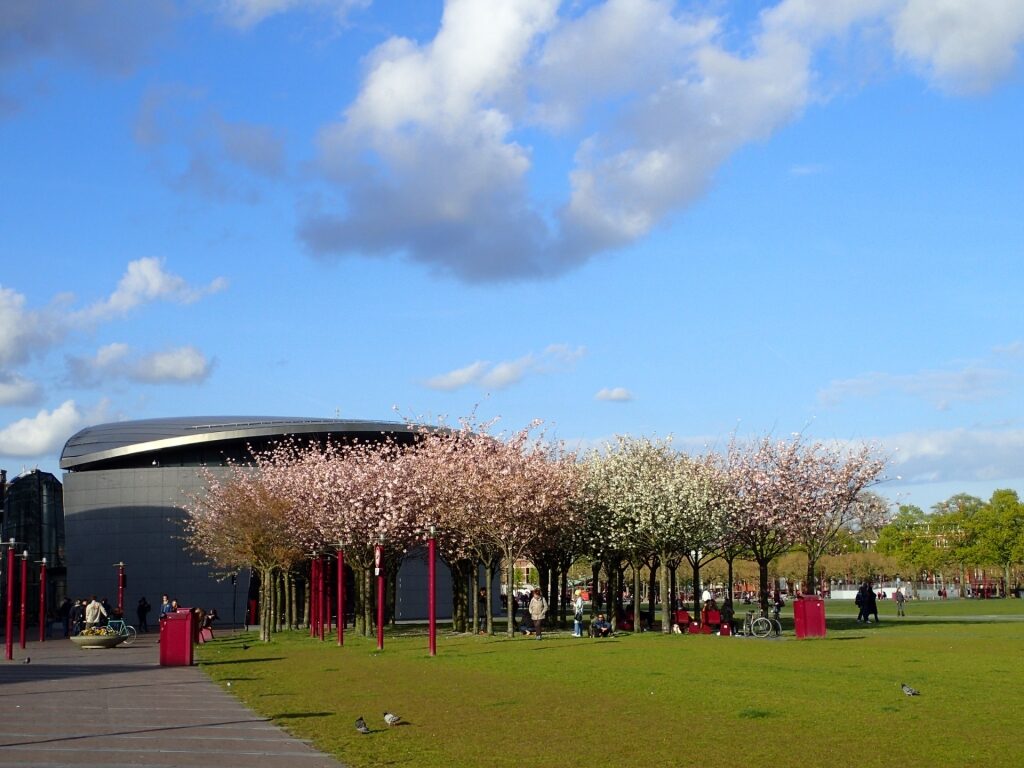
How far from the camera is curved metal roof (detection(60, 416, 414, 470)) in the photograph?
89.1 m

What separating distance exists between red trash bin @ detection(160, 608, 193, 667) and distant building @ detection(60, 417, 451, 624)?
171 feet

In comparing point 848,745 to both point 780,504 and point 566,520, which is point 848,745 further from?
point 780,504

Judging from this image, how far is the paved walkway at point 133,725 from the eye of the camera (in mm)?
13695

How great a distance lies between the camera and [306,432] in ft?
293

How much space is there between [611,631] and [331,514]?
13974mm

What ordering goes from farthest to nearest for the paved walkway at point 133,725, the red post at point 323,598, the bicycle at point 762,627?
the red post at point 323,598, the bicycle at point 762,627, the paved walkway at point 133,725

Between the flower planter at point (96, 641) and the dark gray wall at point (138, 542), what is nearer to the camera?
the flower planter at point (96, 641)

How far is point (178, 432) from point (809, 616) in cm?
6863

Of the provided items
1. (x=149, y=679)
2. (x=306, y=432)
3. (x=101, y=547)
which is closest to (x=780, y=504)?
(x=149, y=679)

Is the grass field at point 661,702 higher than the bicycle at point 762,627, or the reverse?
the grass field at point 661,702

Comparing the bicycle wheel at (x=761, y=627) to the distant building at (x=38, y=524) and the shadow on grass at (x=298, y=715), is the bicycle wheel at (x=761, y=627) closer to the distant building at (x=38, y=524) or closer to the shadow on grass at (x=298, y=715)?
the shadow on grass at (x=298, y=715)

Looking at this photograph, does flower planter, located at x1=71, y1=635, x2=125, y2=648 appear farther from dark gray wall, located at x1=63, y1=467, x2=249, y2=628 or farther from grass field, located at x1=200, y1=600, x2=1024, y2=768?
dark gray wall, located at x1=63, y1=467, x2=249, y2=628

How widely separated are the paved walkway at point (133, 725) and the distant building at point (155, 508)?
57.8 metres

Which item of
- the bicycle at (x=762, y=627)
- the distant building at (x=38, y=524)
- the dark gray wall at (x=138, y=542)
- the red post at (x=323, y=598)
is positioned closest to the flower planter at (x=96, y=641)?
the red post at (x=323, y=598)
